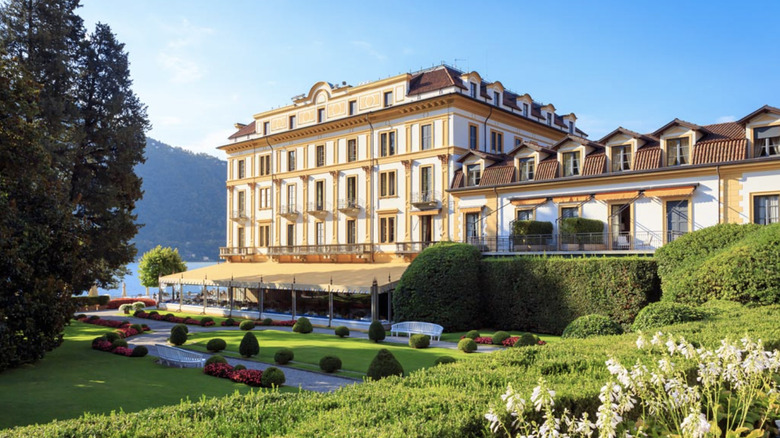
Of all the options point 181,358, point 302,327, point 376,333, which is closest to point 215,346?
point 181,358

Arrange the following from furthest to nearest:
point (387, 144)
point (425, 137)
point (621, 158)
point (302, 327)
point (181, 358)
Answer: point (387, 144) → point (425, 137) → point (302, 327) → point (621, 158) → point (181, 358)

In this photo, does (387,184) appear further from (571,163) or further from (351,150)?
(571,163)

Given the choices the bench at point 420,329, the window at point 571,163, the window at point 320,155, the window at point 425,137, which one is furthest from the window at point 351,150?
the bench at point 420,329

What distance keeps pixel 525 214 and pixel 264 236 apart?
2310 cm

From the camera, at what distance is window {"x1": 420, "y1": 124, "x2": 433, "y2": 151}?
35.4 m

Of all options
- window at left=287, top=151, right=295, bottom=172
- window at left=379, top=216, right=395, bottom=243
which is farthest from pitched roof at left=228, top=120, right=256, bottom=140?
window at left=379, top=216, right=395, bottom=243

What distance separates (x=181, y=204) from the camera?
392 ft

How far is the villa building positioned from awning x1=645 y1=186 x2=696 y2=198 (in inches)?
1.8

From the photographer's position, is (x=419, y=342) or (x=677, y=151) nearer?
(x=419, y=342)

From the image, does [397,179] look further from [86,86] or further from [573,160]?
[86,86]

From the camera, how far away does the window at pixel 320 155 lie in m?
41.8

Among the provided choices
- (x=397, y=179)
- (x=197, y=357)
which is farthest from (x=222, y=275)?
(x=197, y=357)

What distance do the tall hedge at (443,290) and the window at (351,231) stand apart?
1152 cm

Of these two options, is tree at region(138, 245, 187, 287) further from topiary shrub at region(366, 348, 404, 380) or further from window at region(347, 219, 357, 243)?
topiary shrub at region(366, 348, 404, 380)
